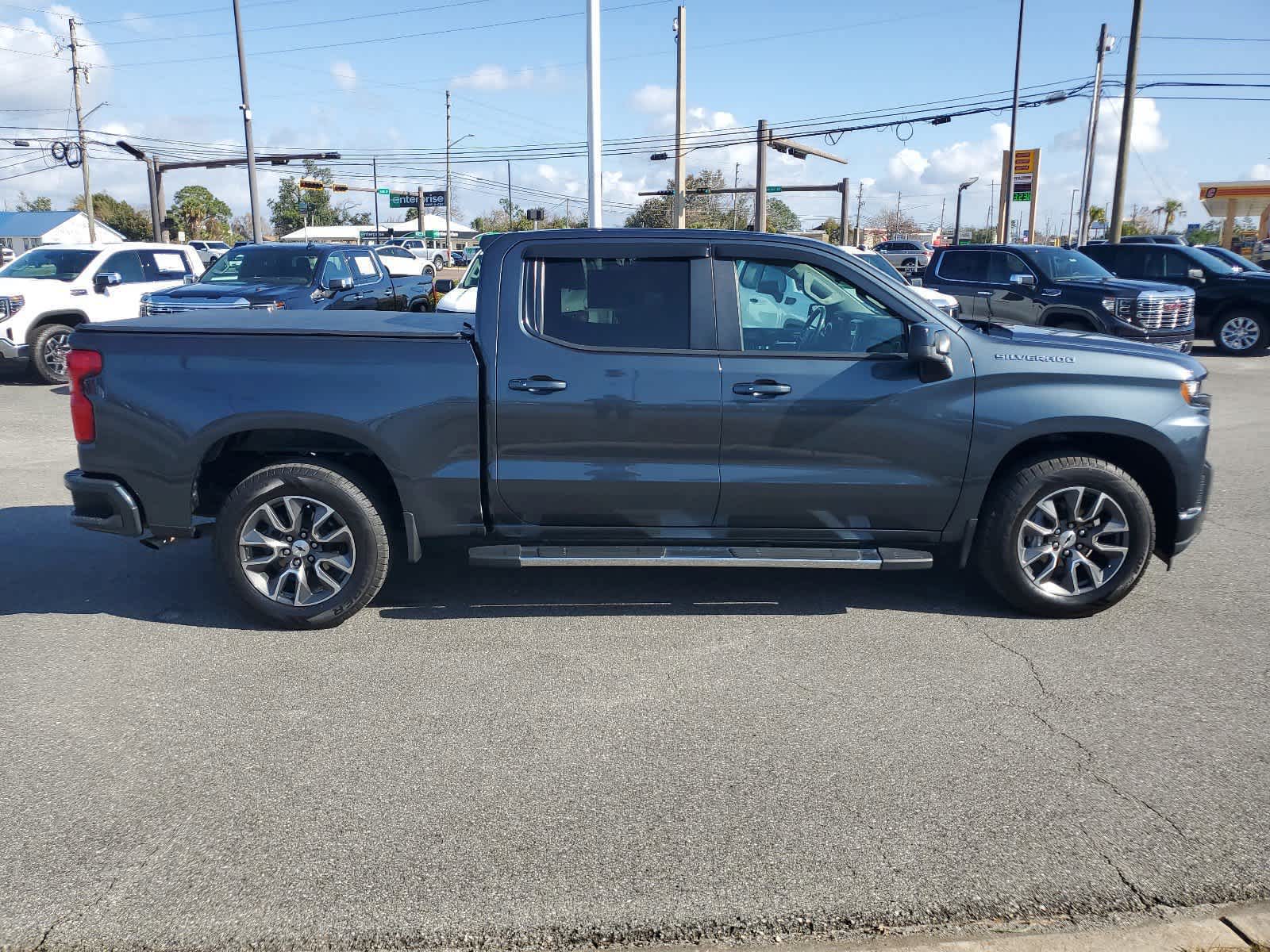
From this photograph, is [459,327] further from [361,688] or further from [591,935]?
[591,935]

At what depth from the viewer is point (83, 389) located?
4836mm

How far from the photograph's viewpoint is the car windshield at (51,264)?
13672mm

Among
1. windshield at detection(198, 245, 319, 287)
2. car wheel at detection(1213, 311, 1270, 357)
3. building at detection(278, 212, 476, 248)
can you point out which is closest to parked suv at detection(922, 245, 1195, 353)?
car wheel at detection(1213, 311, 1270, 357)

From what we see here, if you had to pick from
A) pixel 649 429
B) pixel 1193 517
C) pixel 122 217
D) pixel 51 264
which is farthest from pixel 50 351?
pixel 122 217

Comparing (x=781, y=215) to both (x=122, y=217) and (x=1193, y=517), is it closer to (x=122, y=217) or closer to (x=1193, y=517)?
(x=122, y=217)

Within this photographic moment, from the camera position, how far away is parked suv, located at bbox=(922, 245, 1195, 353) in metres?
14.4

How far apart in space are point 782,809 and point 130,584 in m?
4.12

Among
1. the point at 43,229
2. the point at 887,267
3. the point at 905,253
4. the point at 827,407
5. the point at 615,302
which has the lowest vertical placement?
the point at 827,407

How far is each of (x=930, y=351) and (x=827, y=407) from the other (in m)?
0.54

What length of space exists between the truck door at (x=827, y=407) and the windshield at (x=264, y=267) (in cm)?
986

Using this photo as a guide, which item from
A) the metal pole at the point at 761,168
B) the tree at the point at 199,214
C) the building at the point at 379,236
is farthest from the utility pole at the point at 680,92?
the tree at the point at 199,214

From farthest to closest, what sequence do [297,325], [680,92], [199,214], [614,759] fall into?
1. [199,214]
2. [680,92]
3. [297,325]
4. [614,759]

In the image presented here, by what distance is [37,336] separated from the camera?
1320cm

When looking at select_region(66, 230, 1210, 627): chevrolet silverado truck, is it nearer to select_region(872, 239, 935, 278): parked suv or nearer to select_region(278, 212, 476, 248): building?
select_region(872, 239, 935, 278): parked suv
